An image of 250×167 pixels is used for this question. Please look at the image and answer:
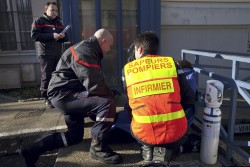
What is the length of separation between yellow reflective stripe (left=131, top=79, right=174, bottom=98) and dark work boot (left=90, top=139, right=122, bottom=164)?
32.0 inches

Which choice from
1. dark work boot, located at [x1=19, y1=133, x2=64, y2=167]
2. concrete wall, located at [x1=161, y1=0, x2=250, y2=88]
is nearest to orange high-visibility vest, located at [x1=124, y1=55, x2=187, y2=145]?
dark work boot, located at [x1=19, y1=133, x2=64, y2=167]

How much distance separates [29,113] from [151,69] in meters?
2.74

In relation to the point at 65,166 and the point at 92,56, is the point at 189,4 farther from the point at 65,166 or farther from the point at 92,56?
the point at 65,166

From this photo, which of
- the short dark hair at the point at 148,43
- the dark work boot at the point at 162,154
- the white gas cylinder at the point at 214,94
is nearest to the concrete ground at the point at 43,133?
the dark work boot at the point at 162,154

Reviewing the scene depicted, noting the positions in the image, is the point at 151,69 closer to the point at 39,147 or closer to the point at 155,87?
the point at 155,87

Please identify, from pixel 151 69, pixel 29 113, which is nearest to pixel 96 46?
pixel 151 69

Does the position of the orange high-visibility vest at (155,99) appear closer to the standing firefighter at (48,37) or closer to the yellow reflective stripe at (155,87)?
the yellow reflective stripe at (155,87)

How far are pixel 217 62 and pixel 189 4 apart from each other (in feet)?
4.69

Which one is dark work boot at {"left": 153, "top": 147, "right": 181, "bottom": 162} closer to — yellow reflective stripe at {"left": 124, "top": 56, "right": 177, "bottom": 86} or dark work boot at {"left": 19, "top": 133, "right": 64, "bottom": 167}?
yellow reflective stripe at {"left": 124, "top": 56, "right": 177, "bottom": 86}

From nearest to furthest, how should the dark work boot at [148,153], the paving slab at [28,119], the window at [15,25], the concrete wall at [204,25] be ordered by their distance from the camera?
1. the dark work boot at [148,153]
2. the paving slab at [28,119]
3. the concrete wall at [204,25]
4. the window at [15,25]

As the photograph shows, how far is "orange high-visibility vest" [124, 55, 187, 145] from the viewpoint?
212cm

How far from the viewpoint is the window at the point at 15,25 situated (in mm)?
6039

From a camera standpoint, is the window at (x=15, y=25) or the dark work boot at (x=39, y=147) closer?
the dark work boot at (x=39, y=147)

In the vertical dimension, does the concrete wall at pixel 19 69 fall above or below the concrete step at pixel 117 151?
above
